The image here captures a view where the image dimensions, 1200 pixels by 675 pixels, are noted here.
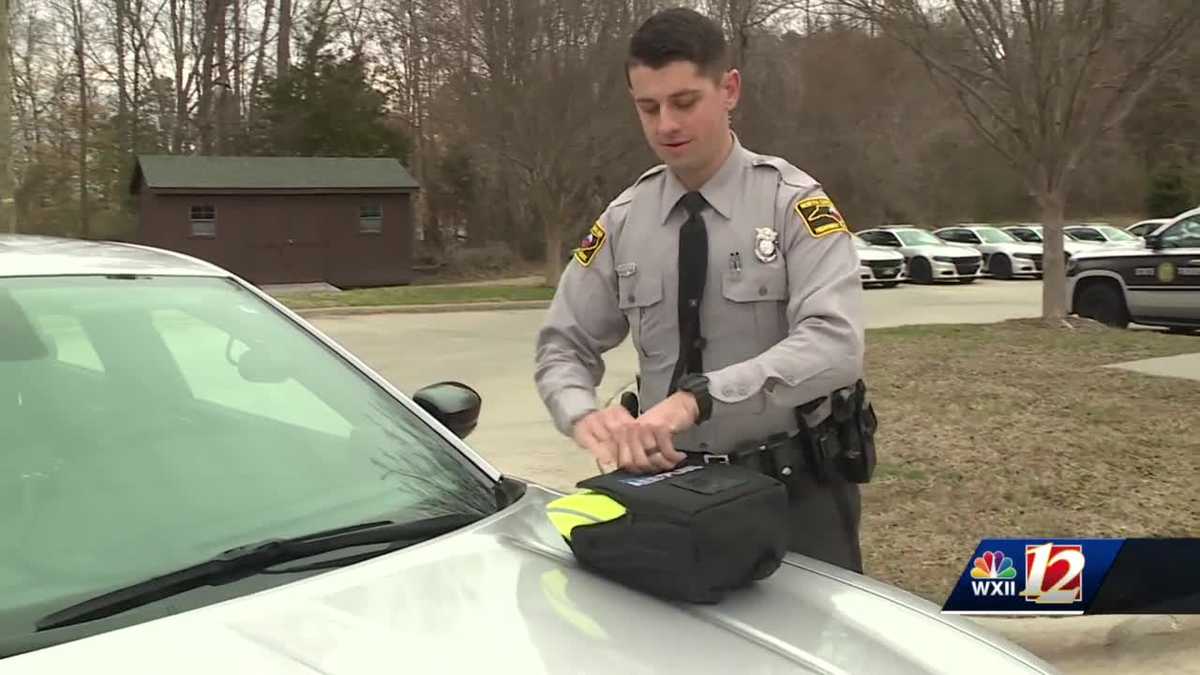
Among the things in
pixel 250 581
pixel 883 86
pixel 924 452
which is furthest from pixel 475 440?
pixel 883 86

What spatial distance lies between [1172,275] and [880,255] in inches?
461

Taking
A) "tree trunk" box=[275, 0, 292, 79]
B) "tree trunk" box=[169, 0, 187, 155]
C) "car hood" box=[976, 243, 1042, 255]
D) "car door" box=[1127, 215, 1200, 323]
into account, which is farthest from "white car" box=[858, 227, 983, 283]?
"tree trunk" box=[169, 0, 187, 155]

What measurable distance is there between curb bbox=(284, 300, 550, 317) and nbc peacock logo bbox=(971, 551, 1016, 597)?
13368mm

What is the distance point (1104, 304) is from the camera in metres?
13.0

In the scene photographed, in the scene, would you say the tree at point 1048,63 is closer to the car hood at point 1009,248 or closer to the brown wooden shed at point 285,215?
the car hood at point 1009,248

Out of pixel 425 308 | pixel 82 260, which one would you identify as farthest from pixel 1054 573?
pixel 425 308

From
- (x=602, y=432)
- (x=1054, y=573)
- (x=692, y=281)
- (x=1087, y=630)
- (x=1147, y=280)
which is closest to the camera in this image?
(x=602, y=432)

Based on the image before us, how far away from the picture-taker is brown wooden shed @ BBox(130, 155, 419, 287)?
26750mm

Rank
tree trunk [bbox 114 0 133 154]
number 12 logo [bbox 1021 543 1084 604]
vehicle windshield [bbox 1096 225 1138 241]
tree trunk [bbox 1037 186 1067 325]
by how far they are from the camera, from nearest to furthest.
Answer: number 12 logo [bbox 1021 543 1084 604]
tree trunk [bbox 1037 186 1067 325]
vehicle windshield [bbox 1096 225 1138 241]
tree trunk [bbox 114 0 133 154]

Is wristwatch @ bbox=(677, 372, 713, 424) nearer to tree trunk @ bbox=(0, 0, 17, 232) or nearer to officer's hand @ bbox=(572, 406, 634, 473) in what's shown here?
officer's hand @ bbox=(572, 406, 634, 473)

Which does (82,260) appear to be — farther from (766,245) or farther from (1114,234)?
(1114,234)

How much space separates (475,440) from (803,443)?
5.13 m

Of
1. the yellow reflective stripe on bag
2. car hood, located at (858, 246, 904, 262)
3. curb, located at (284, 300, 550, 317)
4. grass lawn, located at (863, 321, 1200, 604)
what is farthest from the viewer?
car hood, located at (858, 246, 904, 262)

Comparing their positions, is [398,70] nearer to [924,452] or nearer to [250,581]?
[924,452]
